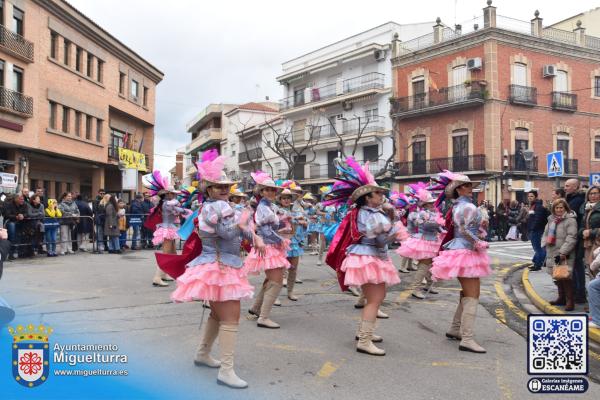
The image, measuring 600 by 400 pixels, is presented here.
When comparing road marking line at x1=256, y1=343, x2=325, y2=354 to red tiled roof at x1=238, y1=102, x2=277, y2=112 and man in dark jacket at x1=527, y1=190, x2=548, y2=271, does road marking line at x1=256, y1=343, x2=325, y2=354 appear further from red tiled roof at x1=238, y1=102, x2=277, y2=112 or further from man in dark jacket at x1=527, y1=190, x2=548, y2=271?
red tiled roof at x1=238, y1=102, x2=277, y2=112

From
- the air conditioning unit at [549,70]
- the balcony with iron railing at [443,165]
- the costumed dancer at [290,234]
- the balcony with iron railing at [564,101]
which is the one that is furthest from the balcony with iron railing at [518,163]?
the costumed dancer at [290,234]

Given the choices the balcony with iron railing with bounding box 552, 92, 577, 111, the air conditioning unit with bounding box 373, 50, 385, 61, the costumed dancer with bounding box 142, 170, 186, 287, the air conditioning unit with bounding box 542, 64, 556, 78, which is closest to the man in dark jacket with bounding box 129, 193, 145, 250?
the costumed dancer with bounding box 142, 170, 186, 287

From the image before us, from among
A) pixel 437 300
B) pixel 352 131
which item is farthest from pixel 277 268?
pixel 352 131

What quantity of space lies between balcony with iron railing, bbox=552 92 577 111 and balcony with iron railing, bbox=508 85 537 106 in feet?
5.36

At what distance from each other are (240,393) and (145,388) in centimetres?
86

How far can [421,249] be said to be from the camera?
29.6 ft

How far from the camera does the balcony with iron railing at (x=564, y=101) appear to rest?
3294cm

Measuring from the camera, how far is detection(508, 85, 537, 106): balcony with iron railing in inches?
1246

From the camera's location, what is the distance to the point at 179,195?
33.7 feet

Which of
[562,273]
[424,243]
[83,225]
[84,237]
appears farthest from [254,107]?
[562,273]

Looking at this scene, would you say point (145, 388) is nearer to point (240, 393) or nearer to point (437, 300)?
point (240, 393)

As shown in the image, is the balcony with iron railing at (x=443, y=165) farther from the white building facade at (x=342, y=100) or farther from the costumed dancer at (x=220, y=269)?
the costumed dancer at (x=220, y=269)

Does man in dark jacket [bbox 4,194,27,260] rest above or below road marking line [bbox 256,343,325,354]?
above

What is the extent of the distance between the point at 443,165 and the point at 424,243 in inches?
1016
